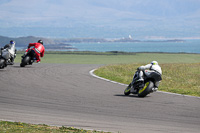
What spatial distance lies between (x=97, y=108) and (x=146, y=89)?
2892 mm

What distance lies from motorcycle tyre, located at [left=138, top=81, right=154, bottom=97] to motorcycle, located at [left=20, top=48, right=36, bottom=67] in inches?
605

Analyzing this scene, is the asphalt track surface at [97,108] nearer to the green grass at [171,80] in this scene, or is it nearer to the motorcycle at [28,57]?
the green grass at [171,80]

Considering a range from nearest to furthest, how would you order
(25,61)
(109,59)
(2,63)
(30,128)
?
(30,128) < (2,63) < (25,61) < (109,59)

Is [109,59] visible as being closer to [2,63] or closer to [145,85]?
[2,63]

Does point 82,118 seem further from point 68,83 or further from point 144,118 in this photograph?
point 68,83

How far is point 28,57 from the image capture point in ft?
97.2

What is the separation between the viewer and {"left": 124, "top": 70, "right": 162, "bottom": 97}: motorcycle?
50.2ft

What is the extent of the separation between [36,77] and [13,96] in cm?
752

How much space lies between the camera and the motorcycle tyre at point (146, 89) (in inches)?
599

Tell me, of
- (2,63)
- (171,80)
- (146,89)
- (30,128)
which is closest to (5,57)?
(2,63)

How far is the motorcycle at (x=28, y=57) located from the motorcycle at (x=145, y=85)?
14581 millimetres

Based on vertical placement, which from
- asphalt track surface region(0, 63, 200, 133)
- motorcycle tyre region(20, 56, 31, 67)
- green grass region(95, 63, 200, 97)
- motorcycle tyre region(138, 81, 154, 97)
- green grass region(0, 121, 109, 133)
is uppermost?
motorcycle tyre region(20, 56, 31, 67)

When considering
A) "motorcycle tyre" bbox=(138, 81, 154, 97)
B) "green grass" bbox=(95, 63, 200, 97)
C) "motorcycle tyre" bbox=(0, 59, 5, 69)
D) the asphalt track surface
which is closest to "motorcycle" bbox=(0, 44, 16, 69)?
"motorcycle tyre" bbox=(0, 59, 5, 69)

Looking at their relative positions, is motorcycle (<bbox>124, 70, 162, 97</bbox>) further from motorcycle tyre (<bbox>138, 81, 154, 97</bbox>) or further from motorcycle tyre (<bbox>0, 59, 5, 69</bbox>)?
motorcycle tyre (<bbox>0, 59, 5, 69</bbox>)
